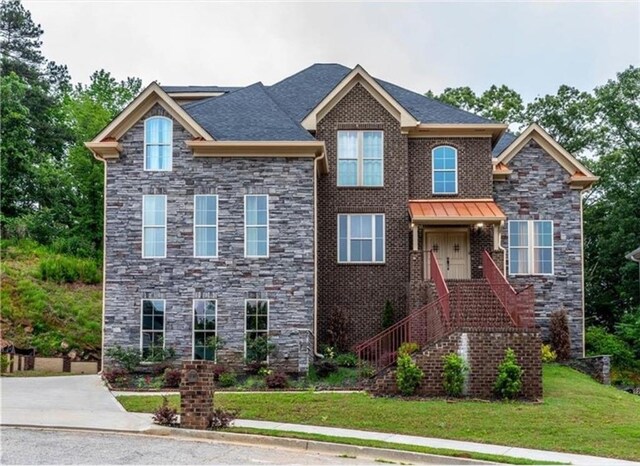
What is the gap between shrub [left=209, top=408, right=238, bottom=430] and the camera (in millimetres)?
14352

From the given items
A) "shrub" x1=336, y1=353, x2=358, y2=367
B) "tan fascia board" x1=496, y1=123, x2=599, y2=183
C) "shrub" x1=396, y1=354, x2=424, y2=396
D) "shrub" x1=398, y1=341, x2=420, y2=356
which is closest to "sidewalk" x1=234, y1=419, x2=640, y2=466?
"shrub" x1=396, y1=354, x2=424, y2=396

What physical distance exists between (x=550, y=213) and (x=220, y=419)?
1602 cm

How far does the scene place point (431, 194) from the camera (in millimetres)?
26422

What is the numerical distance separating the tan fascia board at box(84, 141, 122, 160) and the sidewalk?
10.5 meters

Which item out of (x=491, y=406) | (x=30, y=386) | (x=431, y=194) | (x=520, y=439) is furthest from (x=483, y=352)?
(x=30, y=386)

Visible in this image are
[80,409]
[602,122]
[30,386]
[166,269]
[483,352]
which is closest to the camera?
[80,409]

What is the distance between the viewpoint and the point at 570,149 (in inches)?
1655

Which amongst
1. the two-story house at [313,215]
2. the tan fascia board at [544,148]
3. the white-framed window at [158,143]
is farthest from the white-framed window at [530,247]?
the white-framed window at [158,143]

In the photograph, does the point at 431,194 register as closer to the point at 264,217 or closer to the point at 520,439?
the point at 264,217

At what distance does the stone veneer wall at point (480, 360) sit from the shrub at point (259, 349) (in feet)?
14.8

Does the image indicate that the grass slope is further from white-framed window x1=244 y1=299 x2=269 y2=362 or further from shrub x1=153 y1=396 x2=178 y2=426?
shrub x1=153 y1=396 x2=178 y2=426

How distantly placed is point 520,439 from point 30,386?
12.0 m

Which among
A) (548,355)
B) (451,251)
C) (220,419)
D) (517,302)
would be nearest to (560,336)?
→ (548,355)

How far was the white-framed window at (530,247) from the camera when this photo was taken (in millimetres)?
26688
